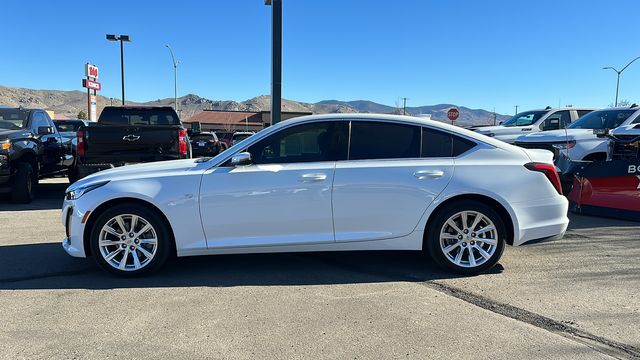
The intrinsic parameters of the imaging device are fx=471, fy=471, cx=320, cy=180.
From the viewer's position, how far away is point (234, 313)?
3.94m

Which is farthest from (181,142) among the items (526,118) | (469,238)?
(526,118)

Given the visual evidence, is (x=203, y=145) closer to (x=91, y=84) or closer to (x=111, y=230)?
(x=91, y=84)

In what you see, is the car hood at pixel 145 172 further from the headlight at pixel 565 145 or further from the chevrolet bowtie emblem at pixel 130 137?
the headlight at pixel 565 145

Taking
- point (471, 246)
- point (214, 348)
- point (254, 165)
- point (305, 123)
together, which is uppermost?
point (305, 123)

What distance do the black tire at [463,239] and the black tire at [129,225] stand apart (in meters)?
2.66

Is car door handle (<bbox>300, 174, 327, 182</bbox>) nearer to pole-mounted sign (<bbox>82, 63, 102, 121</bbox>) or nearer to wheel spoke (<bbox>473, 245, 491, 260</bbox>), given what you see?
wheel spoke (<bbox>473, 245, 491, 260</bbox>)

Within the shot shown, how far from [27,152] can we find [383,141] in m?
7.92

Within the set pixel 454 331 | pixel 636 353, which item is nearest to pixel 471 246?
pixel 454 331

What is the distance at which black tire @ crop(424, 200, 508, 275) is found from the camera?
4.79m

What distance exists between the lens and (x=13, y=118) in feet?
33.0

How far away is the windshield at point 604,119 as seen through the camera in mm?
10023

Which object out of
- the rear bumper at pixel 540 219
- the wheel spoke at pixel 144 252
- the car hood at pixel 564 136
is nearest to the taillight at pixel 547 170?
the rear bumper at pixel 540 219

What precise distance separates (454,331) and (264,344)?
4.74 ft

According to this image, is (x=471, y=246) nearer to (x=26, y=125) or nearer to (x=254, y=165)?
(x=254, y=165)
